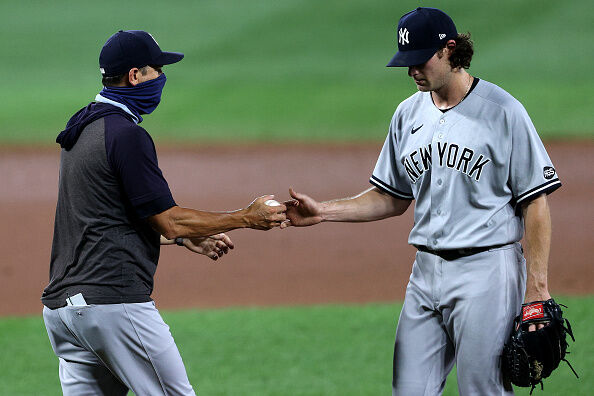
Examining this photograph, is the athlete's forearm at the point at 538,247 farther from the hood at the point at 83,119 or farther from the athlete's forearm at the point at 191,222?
the hood at the point at 83,119

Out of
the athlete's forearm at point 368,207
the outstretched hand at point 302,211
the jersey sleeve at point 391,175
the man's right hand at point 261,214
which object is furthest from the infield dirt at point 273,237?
the man's right hand at point 261,214

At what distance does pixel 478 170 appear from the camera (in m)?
3.91

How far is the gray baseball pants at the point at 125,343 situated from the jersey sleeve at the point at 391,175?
4.57 ft

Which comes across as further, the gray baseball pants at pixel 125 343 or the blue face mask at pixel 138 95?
the blue face mask at pixel 138 95

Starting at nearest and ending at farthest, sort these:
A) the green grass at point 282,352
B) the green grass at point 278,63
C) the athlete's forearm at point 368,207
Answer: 1. the athlete's forearm at point 368,207
2. the green grass at point 282,352
3. the green grass at point 278,63

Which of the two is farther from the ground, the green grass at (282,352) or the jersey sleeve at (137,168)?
the jersey sleeve at (137,168)

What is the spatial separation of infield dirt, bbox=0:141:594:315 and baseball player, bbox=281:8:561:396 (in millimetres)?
4135

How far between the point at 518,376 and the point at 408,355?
0.53 meters

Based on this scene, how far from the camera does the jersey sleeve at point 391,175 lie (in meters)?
4.43

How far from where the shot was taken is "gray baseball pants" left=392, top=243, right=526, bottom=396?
12.7 ft

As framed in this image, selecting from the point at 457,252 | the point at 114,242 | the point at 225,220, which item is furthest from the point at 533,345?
the point at 114,242

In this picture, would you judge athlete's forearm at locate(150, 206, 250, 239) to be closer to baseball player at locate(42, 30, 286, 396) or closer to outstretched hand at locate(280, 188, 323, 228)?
baseball player at locate(42, 30, 286, 396)

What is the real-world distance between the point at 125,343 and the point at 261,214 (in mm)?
918

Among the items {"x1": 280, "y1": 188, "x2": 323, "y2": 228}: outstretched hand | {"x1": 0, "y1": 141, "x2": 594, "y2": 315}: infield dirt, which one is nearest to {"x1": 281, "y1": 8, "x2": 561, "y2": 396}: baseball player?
{"x1": 280, "y1": 188, "x2": 323, "y2": 228}: outstretched hand
